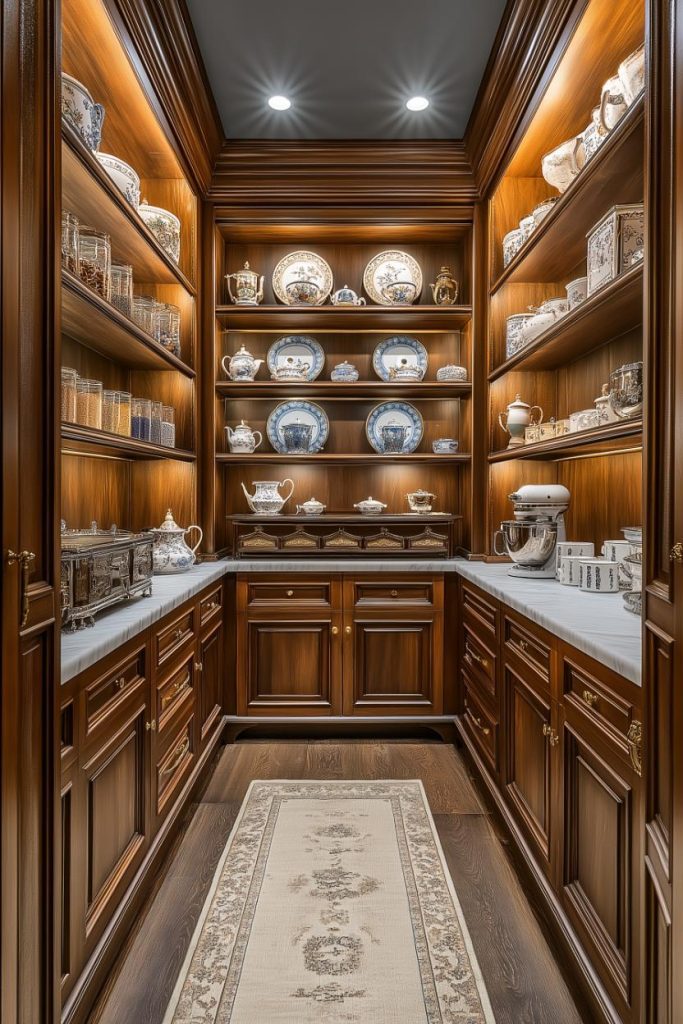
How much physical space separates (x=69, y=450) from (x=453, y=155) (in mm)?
2300

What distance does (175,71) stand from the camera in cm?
229

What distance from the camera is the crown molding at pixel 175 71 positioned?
1984mm

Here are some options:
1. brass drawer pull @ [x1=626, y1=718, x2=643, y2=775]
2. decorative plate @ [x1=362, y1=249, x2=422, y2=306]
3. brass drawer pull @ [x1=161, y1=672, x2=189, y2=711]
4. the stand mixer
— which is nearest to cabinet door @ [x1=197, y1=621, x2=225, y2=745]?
brass drawer pull @ [x1=161, y1=672, x2=189, y2=711]

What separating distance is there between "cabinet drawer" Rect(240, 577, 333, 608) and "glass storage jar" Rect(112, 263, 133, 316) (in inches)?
55.9

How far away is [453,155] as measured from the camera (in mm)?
3023

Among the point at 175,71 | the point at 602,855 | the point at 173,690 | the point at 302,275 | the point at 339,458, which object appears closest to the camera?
→ the point at 602,855

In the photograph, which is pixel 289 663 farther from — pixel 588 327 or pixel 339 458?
pixel 588 327

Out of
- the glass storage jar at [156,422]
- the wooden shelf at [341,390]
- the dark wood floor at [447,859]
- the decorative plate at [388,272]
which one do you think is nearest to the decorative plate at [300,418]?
the wooden shelf at [341,390]

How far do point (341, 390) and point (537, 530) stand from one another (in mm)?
1349

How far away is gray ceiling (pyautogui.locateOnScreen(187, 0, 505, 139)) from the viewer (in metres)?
2.19

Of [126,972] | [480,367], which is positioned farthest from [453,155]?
[126,972]

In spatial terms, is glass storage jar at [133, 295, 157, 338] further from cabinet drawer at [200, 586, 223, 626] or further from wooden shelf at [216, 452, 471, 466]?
cabinet drawer at [200, 586, 223, 626]

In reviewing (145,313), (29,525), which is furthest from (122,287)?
(29,525)

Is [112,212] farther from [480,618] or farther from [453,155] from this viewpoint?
[480,618]
